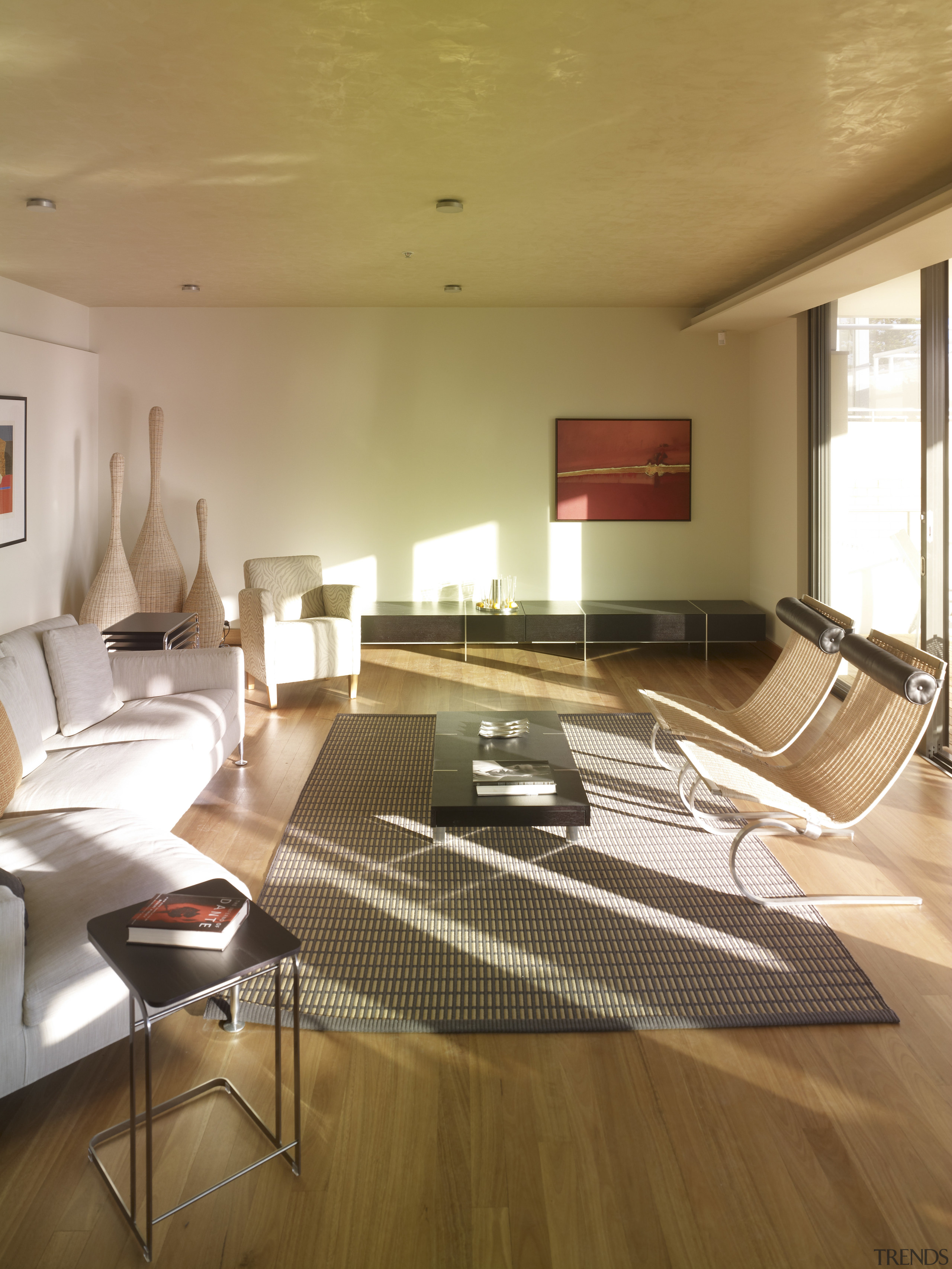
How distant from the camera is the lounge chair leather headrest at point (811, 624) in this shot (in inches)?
155

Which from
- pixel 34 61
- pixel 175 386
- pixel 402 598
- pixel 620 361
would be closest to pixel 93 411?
pixel 175 386

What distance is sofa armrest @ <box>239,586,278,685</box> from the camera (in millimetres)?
6051

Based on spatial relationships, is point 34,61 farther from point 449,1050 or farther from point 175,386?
point 175,386

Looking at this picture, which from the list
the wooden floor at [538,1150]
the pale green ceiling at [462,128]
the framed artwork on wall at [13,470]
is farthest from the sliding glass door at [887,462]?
the framed artwork on wall at [13,470]

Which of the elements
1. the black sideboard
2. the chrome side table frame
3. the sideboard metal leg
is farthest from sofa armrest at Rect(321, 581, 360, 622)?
the chrome side table frame

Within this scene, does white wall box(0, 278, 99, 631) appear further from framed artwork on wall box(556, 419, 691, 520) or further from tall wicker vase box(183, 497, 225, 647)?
framed artwork on wall box(556, 419, 691, 520)

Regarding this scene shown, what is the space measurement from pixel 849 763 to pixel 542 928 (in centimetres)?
134

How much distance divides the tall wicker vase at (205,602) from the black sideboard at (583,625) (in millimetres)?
1112

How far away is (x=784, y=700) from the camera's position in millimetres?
4434

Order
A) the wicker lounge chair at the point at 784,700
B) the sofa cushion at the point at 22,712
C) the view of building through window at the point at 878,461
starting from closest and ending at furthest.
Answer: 1. the sofa cushion at the point at 22,712
2. the wicker lounge chair at the point at 784,700
3. the view of building through window at the point at 878,461

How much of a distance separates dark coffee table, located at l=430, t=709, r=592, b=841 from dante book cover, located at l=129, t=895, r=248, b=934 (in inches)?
58.3

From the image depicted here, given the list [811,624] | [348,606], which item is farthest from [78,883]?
[348,606]

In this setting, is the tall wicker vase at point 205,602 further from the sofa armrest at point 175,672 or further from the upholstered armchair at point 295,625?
the sofa armrest at point 175,672

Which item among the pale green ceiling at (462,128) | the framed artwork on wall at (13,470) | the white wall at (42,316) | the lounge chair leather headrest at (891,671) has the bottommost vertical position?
the lounge chair leather headrest at (891,671)
